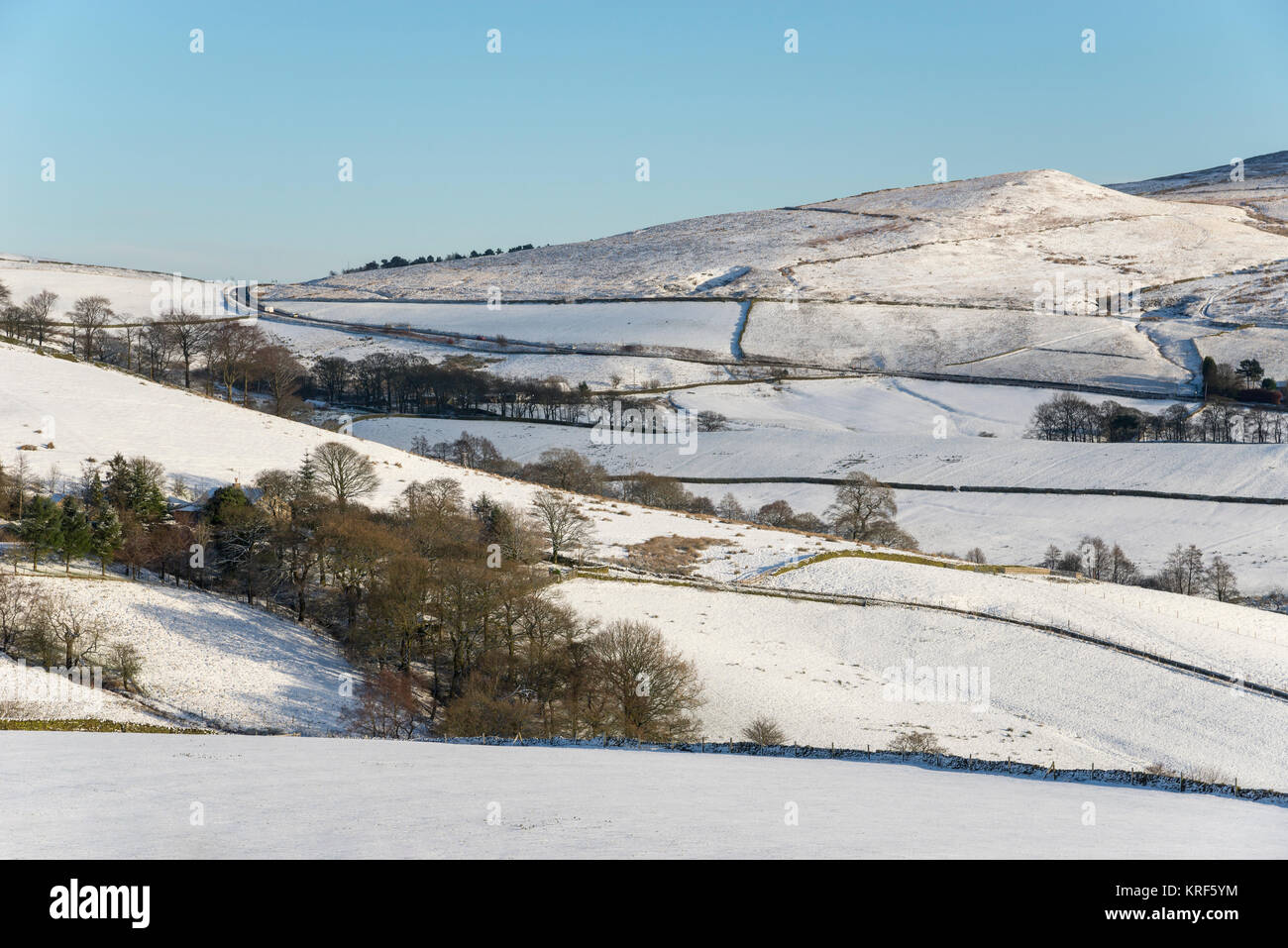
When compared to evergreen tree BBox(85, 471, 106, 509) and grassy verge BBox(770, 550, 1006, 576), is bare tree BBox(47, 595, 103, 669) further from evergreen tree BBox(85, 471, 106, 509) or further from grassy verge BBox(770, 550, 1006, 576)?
grassy verge BBox(770, 550, 1006, 576)

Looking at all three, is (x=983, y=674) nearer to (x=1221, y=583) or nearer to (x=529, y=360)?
(x=1221, y=583)

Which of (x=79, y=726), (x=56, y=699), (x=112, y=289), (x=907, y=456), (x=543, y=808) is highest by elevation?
(x=112, y=289)

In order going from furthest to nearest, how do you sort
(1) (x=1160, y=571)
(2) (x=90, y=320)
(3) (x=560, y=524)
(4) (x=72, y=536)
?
(2) (x=90, y=320)
(1) (x=1160, y=571)
(3) (x=560, y=524)
(4) (x=72, y=536)

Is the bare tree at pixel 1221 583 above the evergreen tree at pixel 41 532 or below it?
below

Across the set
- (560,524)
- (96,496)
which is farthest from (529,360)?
(96,496)

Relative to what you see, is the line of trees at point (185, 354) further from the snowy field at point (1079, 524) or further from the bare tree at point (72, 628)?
the bare tree at point (72, 628)

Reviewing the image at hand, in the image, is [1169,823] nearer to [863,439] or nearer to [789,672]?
[789,672]

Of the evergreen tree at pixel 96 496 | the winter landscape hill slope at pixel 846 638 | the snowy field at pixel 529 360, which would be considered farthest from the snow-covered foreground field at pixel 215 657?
the snowy field at pixel 529 360
